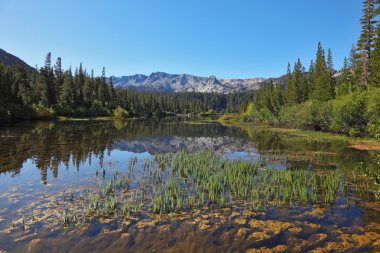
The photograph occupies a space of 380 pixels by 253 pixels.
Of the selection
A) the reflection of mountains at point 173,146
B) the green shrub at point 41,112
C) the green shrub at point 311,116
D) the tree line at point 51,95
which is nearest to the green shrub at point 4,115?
the tree line at point 51,95

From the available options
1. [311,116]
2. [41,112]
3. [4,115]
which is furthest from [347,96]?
[41,112]

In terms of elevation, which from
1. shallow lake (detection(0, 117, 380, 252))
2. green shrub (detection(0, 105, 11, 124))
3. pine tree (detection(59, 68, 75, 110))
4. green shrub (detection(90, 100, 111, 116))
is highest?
pine tree (detection(59, 68, 75, 110))

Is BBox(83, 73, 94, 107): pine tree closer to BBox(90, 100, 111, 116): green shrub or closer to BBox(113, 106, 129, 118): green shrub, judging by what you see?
BBox(90, 100, 111, 116): green shrub

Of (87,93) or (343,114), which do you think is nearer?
(343,114)

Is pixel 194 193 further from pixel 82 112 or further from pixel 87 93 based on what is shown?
pixel 87 93

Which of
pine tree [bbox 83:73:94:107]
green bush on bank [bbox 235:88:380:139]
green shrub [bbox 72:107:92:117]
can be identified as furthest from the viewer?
pine tree [bbox 83:73:94:107]

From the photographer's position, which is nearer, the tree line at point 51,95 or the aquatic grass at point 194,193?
the aquatic grass at point 194,193

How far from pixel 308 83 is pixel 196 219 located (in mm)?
93095

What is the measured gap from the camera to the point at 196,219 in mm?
12109

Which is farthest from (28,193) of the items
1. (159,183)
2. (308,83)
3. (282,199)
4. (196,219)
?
(308,83)

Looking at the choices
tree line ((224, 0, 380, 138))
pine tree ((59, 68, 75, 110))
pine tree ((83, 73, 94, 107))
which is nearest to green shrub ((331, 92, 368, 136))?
tree line ((224, 0, 380, 138))

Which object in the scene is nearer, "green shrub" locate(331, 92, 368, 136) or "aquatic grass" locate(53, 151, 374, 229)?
"aquatic grass" locate(53, 151, 374, 229)

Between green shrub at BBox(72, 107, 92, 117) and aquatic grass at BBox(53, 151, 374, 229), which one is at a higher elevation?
green shrub at BBox(72, 107, 92, 117)

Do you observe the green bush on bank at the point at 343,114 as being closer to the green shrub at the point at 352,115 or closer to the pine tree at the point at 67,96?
the green shrub at the point at 352,115
